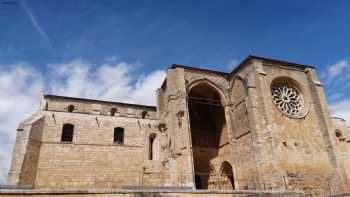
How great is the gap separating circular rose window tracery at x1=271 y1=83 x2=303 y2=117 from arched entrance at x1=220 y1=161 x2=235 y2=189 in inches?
186

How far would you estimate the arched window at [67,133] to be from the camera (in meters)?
16.7

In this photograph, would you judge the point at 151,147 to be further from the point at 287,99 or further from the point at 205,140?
the point at 287,99

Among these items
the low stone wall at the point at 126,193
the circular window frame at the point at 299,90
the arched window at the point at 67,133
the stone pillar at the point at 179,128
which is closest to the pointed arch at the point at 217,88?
the stone pillar at the point at 179,128

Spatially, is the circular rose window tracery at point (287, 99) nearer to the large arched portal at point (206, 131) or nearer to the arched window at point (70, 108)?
the large arched portal at point (206, 131)

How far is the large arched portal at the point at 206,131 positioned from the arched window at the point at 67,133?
25.3 ft

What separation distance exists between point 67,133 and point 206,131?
9.20m

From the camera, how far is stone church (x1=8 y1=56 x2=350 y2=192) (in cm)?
1382

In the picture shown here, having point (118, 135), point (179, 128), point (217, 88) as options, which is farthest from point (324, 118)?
point (118, 135)

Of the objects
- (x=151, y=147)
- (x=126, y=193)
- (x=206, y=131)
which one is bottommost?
(x=126, y=193)

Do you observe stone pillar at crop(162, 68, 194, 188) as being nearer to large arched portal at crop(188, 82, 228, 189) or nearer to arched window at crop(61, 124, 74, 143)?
large arched portal at crop(188, 82, 228, 189)

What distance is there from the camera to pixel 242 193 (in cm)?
892

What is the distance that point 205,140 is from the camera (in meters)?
18.7

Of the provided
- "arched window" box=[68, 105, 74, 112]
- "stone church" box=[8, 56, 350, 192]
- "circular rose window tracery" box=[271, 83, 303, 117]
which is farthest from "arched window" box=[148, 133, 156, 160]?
"circular rose window tracery" box=[271, 83, 303, 117]

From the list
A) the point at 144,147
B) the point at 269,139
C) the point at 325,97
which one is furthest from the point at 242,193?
the point at 325,97
